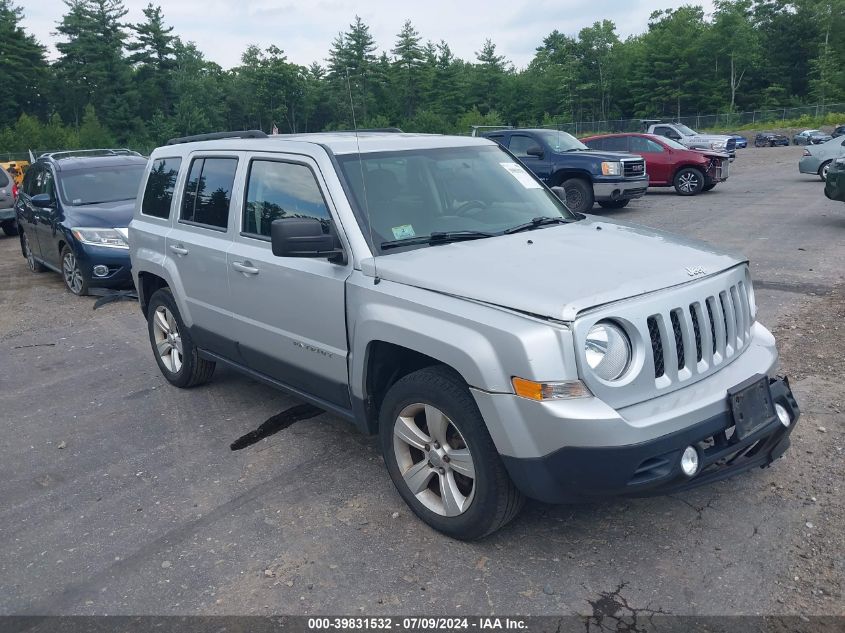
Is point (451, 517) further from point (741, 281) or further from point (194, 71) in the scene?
point (194, 71)

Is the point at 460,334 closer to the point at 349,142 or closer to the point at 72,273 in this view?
the point at 349,142

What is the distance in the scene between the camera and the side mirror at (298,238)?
3799 millimetres

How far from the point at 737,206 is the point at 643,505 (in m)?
13.4

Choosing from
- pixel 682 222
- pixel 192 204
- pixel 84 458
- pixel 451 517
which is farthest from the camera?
pixel 682 222

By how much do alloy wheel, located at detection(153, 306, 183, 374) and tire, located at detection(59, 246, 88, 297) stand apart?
Result: 4414 millimetres

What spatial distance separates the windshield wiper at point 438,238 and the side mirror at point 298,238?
0.34 metres

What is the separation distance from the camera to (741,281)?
153 inches

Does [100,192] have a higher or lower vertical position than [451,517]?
higher

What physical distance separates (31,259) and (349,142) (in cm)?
990

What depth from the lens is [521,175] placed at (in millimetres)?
4984

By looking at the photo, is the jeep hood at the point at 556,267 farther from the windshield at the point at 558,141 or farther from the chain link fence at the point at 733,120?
the chain link fence at the point at 733,120

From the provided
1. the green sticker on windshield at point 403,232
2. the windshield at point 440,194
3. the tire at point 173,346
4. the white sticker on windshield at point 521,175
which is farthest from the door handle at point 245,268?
the white sticker on windshield at point 521,175

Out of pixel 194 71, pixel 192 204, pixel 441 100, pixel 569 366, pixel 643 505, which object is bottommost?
pixel 643 505

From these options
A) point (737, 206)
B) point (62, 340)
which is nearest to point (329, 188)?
point (62, 340)
